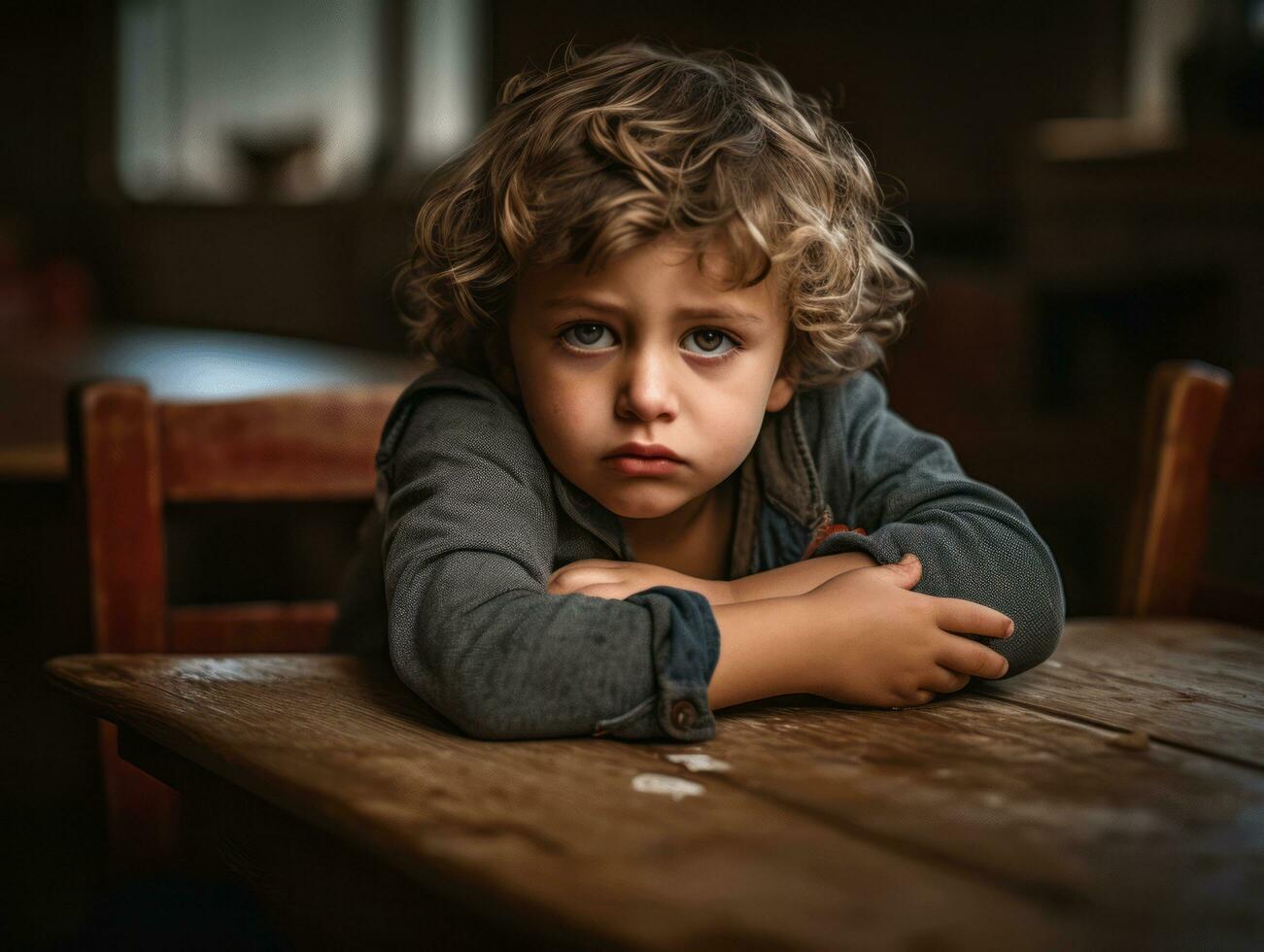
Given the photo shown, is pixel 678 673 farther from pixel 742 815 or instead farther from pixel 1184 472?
pixel 1184 472

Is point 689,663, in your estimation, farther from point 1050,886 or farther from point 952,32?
point 952,32

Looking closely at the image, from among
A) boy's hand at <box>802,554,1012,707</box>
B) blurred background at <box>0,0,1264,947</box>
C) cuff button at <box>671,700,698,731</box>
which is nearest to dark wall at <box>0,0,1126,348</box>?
blurred background at <box>0,0,1264,947</box>

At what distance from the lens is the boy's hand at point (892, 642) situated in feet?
2.65

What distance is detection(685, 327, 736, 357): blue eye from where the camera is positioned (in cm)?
91

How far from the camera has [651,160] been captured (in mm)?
872

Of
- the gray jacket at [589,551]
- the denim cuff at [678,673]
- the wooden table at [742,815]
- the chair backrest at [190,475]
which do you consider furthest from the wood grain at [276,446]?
the denim cuff at [678,673]

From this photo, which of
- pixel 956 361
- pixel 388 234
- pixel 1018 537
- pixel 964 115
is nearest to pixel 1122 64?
pixel 964 115

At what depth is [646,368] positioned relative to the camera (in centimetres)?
87

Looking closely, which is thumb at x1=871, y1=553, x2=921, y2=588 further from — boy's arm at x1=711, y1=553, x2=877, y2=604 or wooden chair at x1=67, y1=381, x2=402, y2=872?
wooden chair at x1=67, y1=381, x2=402, y2=872

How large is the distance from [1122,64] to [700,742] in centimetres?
441

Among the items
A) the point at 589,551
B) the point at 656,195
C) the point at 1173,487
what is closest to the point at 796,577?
the point at 589,551

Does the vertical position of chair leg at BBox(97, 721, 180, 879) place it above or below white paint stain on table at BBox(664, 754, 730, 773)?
below

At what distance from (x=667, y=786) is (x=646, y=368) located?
32 cm

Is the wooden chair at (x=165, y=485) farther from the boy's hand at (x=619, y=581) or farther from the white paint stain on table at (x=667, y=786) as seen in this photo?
the white paint stain on table at (x=667, y=786)
